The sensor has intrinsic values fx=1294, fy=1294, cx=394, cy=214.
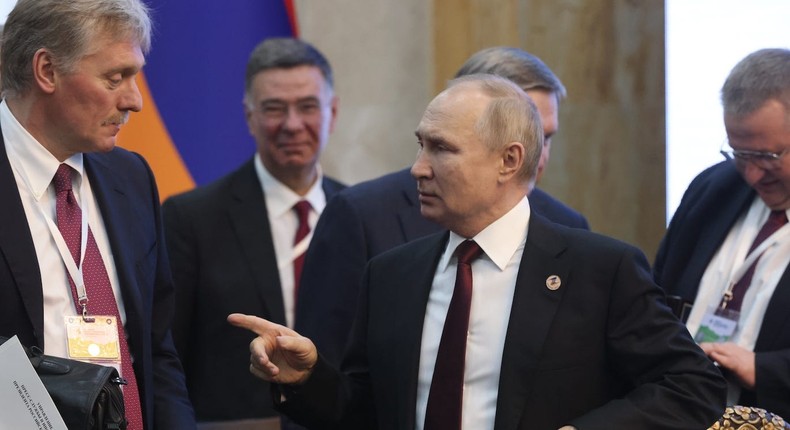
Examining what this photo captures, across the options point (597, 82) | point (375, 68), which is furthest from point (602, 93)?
point (375, 68)

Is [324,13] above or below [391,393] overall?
above

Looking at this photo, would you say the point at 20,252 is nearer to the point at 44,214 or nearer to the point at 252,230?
the point at 44,214

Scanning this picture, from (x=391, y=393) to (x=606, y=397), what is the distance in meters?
0.56

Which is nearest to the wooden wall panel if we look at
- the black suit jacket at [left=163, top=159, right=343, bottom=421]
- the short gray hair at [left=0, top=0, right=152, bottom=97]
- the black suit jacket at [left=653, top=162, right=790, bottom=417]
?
the black suit jacket at [left=653, top=162, right=790, bottom=417]

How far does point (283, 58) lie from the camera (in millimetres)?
5430

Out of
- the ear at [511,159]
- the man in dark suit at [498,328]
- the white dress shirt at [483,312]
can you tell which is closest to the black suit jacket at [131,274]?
the man in dark suit at [498,328]

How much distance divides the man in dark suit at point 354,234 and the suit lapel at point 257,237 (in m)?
0.73

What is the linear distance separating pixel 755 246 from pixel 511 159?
1399 millimetres

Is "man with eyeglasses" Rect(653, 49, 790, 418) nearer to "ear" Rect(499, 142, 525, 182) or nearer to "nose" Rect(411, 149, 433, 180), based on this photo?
"ear" Rect(499, 142, 525, 182)

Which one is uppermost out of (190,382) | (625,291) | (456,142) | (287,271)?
(456,142)

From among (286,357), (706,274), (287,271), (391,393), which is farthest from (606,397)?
(287,271)

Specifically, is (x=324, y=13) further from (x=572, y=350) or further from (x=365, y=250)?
(x=572, y=350)

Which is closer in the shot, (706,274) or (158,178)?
(706,274)

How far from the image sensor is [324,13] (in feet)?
21.8
